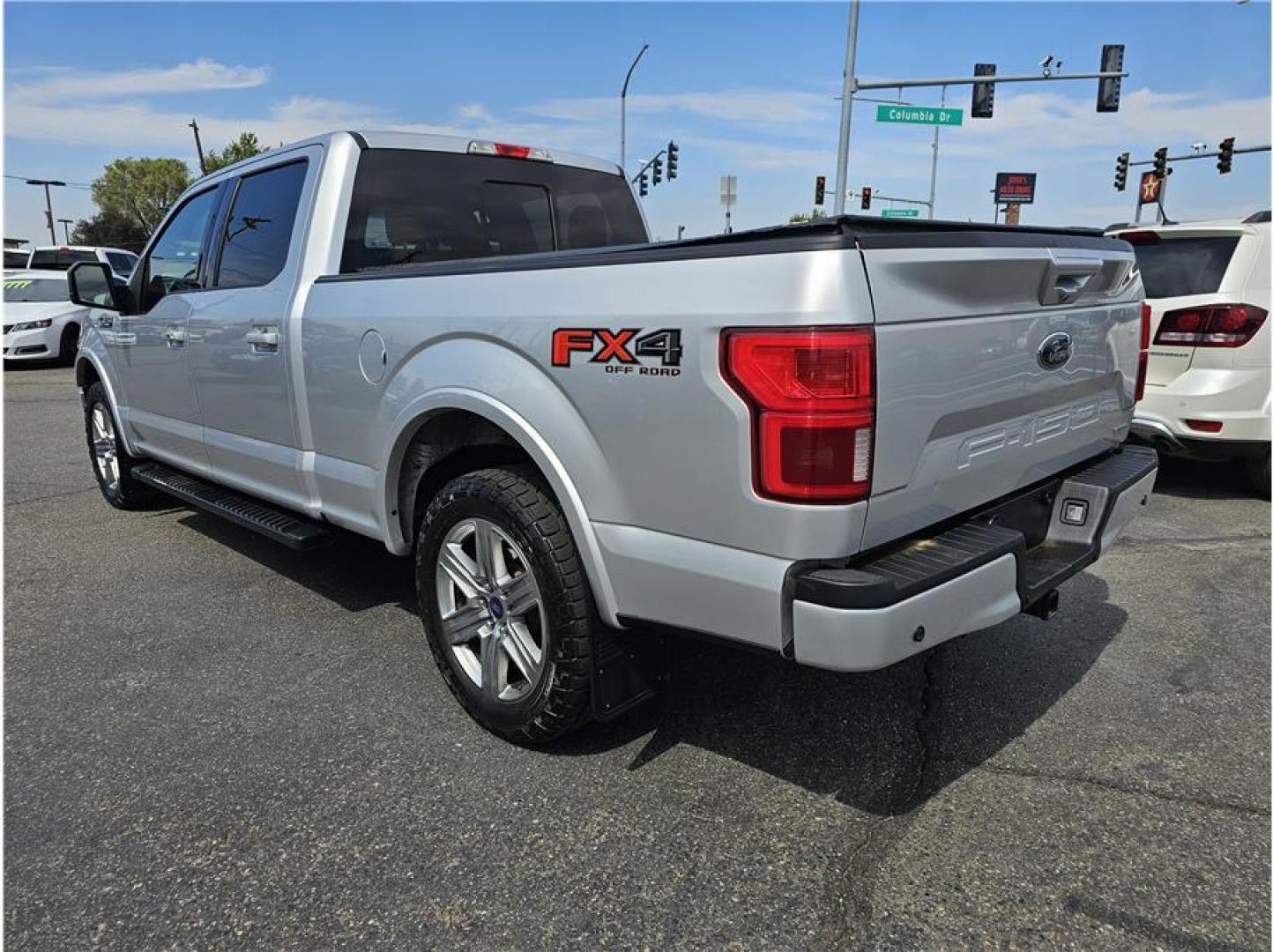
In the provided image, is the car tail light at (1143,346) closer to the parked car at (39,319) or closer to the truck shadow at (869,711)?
the truck shadow at (869,711)

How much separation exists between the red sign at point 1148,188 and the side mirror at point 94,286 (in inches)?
1378

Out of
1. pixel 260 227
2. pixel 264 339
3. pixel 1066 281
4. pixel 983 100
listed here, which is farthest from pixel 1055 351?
pixel 983 100

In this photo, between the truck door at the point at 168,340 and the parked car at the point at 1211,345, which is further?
the parked car at the point at 1211,345

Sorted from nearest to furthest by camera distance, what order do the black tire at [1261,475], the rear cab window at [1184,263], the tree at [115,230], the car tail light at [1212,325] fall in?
the car tail light at [1212,325]
the rear cab window at [1184,263]
the black tire at [1261,475]
the tree at [115,230]

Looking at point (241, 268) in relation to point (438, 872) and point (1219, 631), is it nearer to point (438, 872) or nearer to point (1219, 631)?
point (438, 872)

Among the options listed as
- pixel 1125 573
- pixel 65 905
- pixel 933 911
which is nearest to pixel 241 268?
pixel 65 905

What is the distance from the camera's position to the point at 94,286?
5.09m

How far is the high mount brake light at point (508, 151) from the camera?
4020 mm

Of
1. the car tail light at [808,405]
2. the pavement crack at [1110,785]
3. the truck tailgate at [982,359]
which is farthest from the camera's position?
the pavement crack at [1110,785]

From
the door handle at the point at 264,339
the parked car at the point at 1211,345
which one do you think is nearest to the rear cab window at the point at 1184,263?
the parked car at the point at 1211,345

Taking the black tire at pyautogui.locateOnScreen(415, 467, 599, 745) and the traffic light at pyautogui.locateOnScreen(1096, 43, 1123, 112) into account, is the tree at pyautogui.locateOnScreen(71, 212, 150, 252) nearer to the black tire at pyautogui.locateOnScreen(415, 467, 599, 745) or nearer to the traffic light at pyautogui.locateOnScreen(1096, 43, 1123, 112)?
the traffic light at pyautogui.locateOnScreen(1096, 43, 1123, 112)

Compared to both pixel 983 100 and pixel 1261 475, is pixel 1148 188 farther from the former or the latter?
pixel 1261 475

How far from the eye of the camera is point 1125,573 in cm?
457

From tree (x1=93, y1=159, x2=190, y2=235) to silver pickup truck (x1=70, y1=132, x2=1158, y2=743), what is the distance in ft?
252
